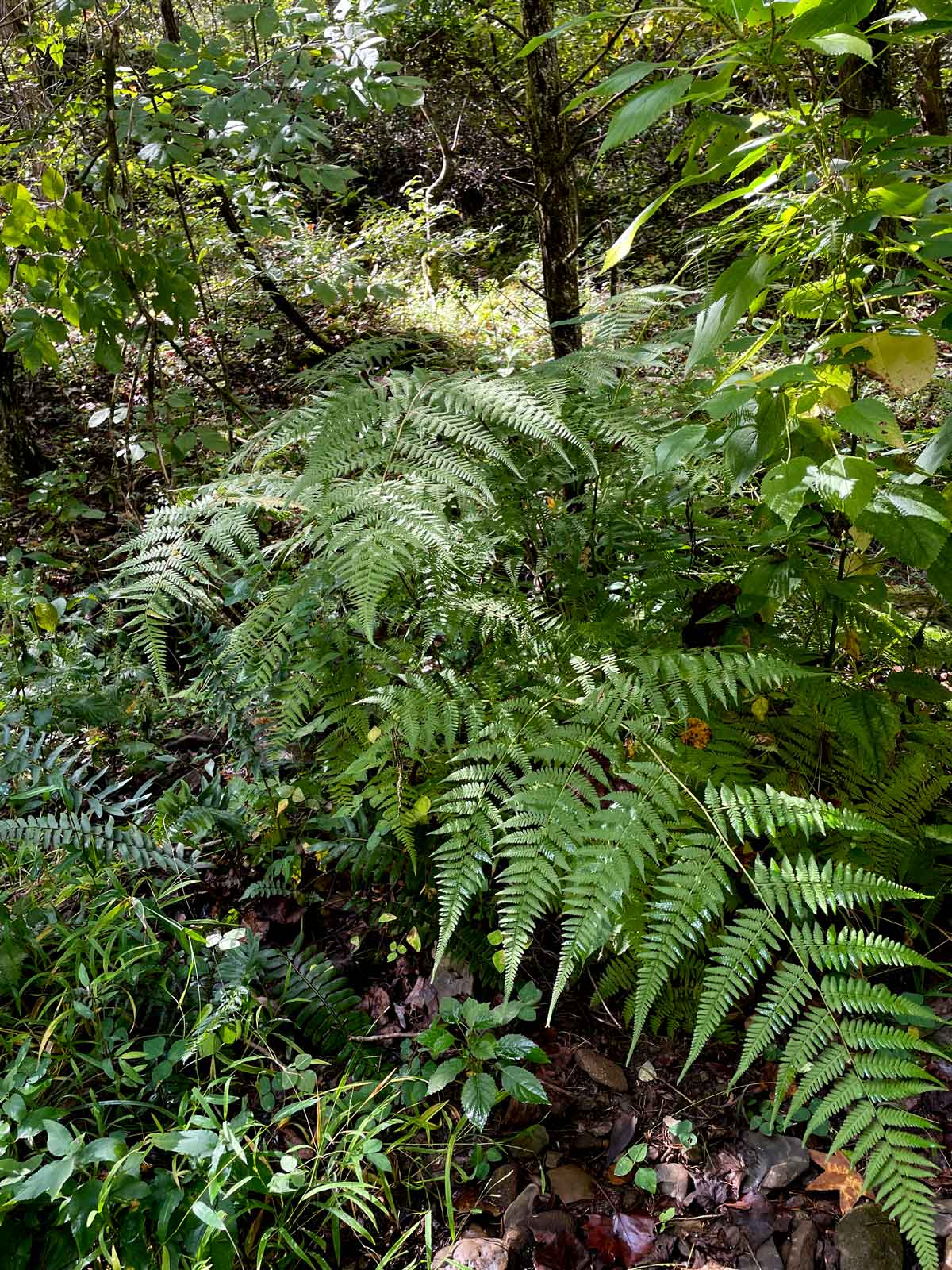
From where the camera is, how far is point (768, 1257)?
4.87 feet

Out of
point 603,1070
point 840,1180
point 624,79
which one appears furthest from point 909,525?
point 603,1070

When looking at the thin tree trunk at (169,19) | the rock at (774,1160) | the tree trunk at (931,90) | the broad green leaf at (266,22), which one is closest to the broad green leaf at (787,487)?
the rock at (774,1160)

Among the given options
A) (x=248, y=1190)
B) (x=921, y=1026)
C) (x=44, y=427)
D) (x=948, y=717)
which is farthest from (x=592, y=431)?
(x=44, y=427)

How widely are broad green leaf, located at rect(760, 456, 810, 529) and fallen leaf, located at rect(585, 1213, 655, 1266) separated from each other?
1.35 meters

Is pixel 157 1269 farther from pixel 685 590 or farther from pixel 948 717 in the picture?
pixel 948 717

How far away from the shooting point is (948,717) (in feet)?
6.45

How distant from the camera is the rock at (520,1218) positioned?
1552mm

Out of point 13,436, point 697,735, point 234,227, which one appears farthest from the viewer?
point 13,436

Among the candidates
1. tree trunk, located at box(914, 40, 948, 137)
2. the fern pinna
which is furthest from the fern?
tree trunk, located at box(914, 40, 948, 137)

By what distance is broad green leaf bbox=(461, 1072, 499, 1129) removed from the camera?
5.36 feet

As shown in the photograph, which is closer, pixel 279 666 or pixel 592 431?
pixel 592 431

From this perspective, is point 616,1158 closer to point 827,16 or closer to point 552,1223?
point 552,1223

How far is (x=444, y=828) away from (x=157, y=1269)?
0.95 meters

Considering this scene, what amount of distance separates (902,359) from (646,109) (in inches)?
25.5
